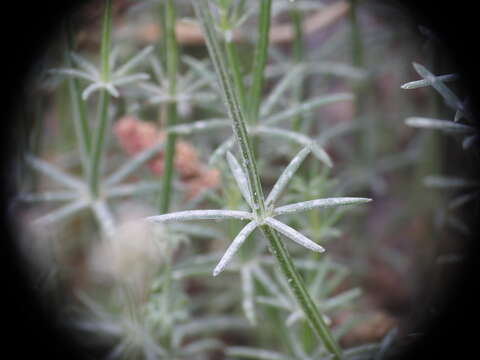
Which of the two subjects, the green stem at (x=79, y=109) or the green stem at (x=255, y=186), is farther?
the green stem at (x=79, y=109)

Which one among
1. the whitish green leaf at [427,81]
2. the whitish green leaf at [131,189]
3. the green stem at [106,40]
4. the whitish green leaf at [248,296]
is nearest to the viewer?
the whitish green leaf at [427,81]

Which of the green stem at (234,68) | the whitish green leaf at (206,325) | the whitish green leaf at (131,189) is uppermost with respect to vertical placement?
the green stem at (234,68)

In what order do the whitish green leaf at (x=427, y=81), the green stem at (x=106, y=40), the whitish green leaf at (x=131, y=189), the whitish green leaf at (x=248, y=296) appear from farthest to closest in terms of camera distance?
the whitish green leaf at (x=131, y=189)
the whitish green leaf at (x=248, y=296)
the green stem at (x=106, y=40)
the whitish green leaf at (x=427, y=81)

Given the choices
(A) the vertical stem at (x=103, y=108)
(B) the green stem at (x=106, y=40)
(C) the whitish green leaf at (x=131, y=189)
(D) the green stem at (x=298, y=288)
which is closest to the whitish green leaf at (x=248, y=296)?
(D) the green stem at (x=298, y=288)

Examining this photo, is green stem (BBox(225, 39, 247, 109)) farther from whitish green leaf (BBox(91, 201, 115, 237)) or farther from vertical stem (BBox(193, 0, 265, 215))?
whitish green leaf (BBox(91, 201, 115, 237))

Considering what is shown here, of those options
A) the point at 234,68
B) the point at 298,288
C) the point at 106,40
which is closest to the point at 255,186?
the point at 298,288

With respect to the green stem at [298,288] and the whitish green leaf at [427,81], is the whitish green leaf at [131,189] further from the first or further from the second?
the whitish green leaf at [427,81]
